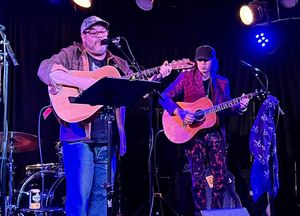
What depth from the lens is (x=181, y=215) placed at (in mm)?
7488

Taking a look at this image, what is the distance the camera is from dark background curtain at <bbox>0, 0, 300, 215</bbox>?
712 centimetres

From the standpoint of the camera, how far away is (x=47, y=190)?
21.3 feet

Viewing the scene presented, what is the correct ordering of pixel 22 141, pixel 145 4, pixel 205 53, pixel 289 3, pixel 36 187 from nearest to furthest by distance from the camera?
pixel 22 141
pixel 36 187
pixel 205 53
pixel 289 3
pixel 145 4

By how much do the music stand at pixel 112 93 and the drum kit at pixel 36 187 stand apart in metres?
2.25

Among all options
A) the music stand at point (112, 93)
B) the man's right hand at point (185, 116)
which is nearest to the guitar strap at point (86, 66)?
the music stand at point (112, 93)

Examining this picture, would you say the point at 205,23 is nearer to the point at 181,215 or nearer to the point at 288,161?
the point at 288,161

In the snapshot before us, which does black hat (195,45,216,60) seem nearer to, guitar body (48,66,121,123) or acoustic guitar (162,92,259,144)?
acoustic guitar (162,92,259,144)

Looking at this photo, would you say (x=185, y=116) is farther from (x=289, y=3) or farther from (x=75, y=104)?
(x=289, y=3)

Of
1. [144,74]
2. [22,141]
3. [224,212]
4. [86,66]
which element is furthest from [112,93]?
[22,141]

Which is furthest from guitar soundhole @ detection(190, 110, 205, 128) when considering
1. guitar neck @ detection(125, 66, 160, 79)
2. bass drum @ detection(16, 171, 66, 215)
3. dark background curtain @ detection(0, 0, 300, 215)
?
bass drum @ detection(16, 171, 66, 215)

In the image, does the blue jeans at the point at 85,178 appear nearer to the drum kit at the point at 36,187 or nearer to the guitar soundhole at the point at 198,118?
the drum kit at the point at 36,187

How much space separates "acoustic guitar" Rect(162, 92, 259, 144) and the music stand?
8.35 feet

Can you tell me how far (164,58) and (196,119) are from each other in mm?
1835

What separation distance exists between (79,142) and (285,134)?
4.07m
